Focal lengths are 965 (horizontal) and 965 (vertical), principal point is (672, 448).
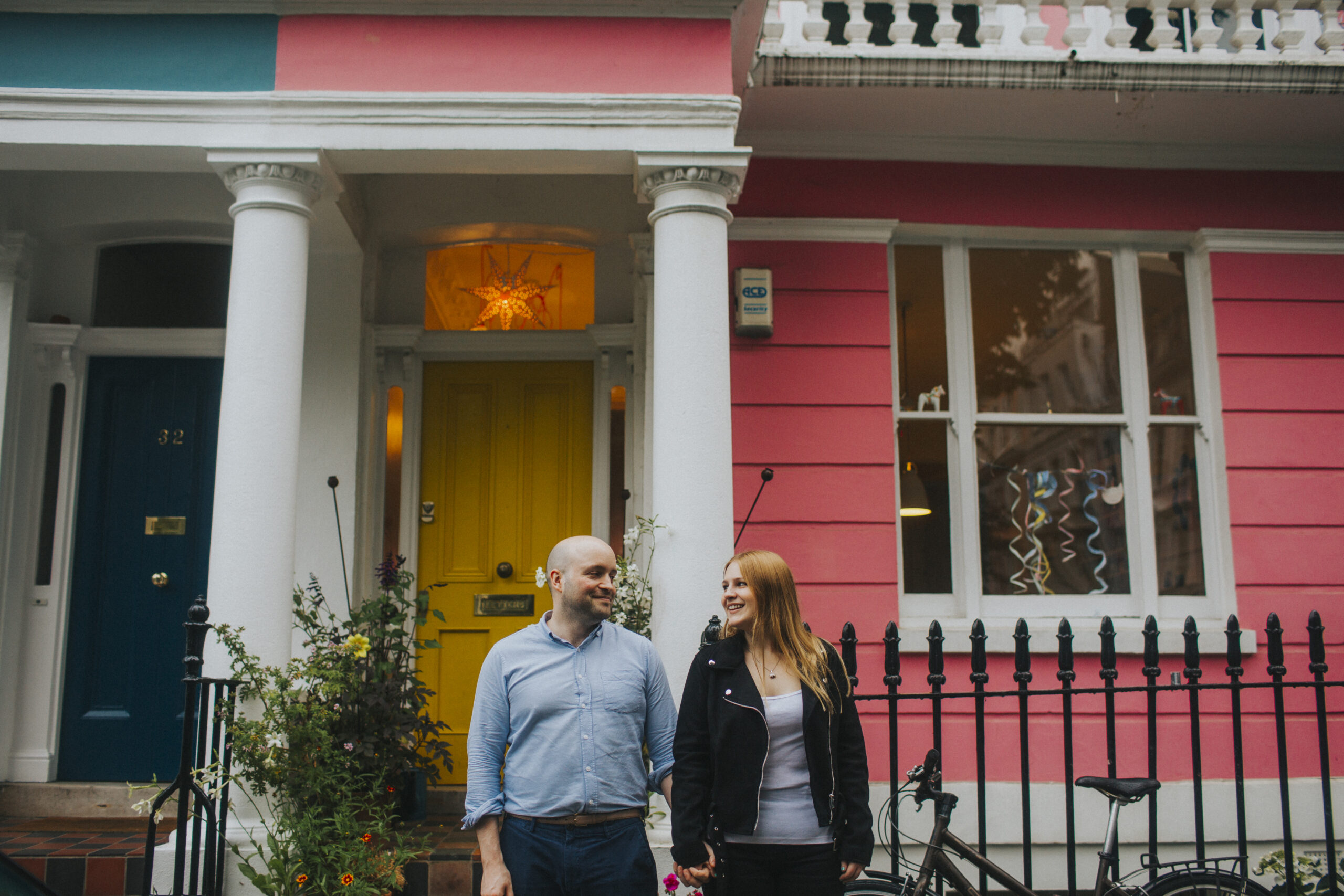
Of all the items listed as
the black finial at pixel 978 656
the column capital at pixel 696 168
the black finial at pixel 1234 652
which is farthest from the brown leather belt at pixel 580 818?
the column capital at pixel 696 168

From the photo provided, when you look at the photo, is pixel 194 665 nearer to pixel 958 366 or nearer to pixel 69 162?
pixel 69 162

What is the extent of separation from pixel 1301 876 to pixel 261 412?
15.1 ft

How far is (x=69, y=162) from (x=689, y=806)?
13.2ft

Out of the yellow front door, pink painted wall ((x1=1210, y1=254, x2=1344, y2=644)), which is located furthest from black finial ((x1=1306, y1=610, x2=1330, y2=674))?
the yellow front door

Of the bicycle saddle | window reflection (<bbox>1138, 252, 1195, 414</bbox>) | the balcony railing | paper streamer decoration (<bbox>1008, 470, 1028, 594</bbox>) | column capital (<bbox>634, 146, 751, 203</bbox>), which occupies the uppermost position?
the balcony railing

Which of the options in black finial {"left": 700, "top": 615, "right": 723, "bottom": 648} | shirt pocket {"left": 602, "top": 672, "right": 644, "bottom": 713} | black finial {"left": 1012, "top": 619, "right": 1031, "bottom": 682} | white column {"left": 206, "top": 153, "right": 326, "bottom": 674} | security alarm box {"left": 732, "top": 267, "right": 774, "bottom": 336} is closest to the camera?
shirt pocket {"left": 602, "top": 672, "right": 644, "bottom": 713}

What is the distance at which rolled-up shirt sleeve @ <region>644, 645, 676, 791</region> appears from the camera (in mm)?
2756

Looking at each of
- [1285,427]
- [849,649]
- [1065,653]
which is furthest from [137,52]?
[1285,427]

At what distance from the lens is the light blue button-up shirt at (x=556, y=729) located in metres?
2.52

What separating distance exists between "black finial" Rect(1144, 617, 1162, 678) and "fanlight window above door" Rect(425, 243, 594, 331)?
3.61 metres

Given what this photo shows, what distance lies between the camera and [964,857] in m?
3.10

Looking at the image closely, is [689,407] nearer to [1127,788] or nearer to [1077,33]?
[1127,788]

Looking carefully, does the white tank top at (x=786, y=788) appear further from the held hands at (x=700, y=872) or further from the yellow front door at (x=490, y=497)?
the yellow front door at (x=490, y=497)

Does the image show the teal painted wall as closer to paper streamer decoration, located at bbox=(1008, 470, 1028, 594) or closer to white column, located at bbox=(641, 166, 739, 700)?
white column, located at bbox=(641, 166, 739, 700)
